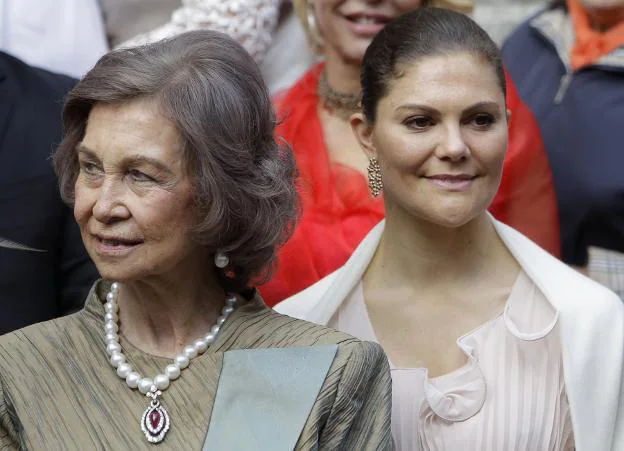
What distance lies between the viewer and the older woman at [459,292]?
2.90 m

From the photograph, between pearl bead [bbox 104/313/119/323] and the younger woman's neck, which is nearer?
pearl bead [bbox 104/313/119/323]

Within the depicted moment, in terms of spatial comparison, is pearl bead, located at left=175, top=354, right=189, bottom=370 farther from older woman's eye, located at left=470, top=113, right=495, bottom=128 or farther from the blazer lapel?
older woman's eye, located at left=470, top=113, right=495, bottom=128

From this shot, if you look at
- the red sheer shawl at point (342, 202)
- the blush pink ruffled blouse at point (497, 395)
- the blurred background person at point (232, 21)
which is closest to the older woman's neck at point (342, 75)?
the red sheer shawl at point (342, 202)

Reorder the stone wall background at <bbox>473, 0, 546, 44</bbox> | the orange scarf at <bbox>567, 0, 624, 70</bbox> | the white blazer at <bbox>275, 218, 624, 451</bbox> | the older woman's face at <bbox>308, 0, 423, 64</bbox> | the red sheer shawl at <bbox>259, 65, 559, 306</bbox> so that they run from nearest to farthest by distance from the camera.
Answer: the white blazer at <bbox>275, 218, 624, 451</bbox> < the red sheer shawl at <bbox>259, 65, 559, 306</bbox> < the older woman's face at <bbox>308, 0, 423, 64</bbox> < the orange scarf at <bbox>567, 0, 624, 70</bbox> < the stone wall background at <bbox>473, 0, 546, 44</bbox>

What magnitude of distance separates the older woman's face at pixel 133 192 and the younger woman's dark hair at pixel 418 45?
75 centimetres

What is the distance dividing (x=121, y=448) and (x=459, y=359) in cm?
89

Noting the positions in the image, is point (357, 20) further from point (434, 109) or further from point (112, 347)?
point (112, 347)

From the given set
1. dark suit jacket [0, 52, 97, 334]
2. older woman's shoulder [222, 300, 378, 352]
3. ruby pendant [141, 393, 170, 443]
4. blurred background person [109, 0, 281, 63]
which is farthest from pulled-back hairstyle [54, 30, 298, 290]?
blurred background person [109, 0, 281, 63]

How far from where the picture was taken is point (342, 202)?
3.65 m

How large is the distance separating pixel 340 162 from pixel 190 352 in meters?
1.29

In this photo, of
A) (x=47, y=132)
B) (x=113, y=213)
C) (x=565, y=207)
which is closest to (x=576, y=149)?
(x=565, y=207)

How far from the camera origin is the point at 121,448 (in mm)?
2453

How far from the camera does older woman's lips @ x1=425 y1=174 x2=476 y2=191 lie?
2.94m

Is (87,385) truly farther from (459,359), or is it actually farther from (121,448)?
(459,359)
